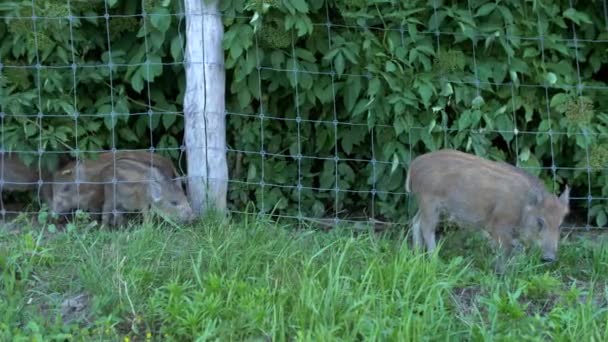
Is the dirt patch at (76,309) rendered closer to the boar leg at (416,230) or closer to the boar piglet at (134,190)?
the boar piglet at (134,190)

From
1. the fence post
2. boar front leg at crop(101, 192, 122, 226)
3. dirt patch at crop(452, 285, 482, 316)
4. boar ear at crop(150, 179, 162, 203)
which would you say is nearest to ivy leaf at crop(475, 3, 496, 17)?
the fence post

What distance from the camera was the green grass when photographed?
5066mm

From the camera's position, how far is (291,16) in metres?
6.93

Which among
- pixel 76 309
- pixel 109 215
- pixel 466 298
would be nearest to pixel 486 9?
pixel 466 298

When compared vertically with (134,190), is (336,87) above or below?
above

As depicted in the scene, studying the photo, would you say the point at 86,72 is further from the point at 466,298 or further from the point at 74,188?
the point at 466,298

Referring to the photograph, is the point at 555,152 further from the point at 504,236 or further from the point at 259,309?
the point at 259,309

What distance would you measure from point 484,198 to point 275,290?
226 cm

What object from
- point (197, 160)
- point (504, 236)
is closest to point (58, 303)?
point (197, 160)

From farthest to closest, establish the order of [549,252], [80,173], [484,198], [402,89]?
[80,173] < [402,89] < [484,198] < [549,252]

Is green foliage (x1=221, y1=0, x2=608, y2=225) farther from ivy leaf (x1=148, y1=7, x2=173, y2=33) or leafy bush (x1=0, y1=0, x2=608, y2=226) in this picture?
ivy leaf (x1=148, y1=7, x2=173, y2=33)

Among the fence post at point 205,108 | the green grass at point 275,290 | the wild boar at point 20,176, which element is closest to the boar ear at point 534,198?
the green grass at point 275,290

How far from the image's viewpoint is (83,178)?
7.65 meters

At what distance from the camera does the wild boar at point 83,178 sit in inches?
301
